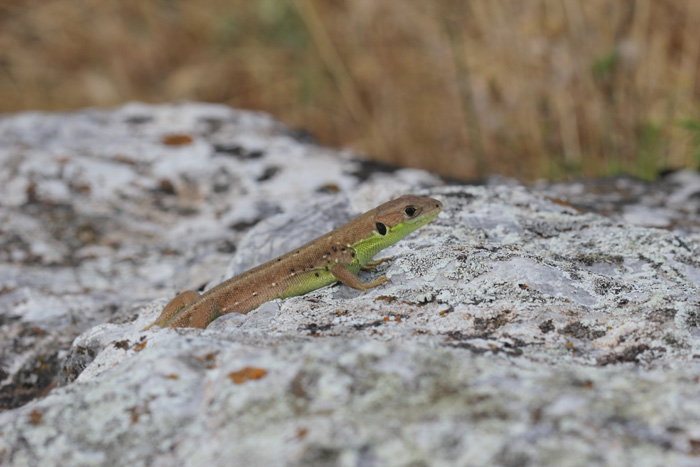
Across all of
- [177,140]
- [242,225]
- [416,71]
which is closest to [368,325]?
[242,225]

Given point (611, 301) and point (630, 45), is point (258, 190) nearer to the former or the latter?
point (611, 301)

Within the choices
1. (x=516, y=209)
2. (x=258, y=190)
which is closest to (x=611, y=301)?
(x=516, y=209)

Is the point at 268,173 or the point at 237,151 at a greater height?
the point at 237,151

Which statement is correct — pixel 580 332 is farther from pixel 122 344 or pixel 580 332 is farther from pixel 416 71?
pixel 416 71

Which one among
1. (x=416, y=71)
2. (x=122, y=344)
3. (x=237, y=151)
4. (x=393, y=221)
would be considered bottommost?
(x=416, y=71)

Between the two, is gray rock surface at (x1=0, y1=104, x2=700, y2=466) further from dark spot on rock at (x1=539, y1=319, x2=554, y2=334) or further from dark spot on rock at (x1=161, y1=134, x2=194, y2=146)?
dark spot on rock at (x1=161, y1=134, x2=194, y2=146)

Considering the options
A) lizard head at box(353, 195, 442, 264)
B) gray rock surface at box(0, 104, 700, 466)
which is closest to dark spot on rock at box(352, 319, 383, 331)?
gray rock surface at box(0, 104, 700, 466)
